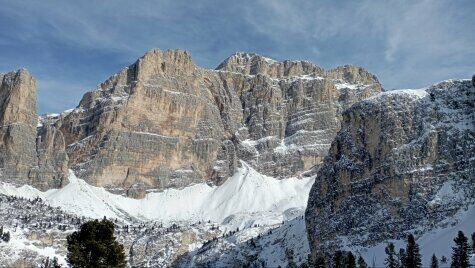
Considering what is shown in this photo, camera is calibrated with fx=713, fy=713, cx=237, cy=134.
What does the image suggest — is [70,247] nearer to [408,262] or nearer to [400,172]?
[408,262]

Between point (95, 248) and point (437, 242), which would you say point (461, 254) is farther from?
point (95, 248)

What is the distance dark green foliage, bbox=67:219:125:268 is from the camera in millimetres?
82625

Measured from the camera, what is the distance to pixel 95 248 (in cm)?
8294

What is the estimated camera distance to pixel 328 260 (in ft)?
645

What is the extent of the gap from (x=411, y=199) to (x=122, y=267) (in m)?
124

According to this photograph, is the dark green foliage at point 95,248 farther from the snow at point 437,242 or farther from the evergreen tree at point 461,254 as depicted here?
the snow at point 437,242

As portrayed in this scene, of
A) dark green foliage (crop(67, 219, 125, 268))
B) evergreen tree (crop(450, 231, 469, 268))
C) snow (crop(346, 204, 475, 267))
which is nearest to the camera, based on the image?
dark green foliage (crop(67, 219, 125, 268))

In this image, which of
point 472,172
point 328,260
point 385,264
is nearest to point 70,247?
point 385,264

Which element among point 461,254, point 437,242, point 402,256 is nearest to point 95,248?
point 461,254

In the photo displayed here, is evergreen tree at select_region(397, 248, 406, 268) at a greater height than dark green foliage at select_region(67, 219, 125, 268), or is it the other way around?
dark green foliage at select_region(67, 219, 125, 268)

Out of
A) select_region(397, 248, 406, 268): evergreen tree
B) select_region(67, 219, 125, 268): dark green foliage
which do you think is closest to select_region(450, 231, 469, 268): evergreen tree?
select_region(397, 248, 406, 268): evergreen tree

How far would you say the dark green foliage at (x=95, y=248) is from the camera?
82.6 meters

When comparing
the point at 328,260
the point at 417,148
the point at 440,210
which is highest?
the point at 417,148

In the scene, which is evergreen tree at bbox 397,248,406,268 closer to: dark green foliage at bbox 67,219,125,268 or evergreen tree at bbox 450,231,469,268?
evergreen tree at bbox 450,231,469,268
